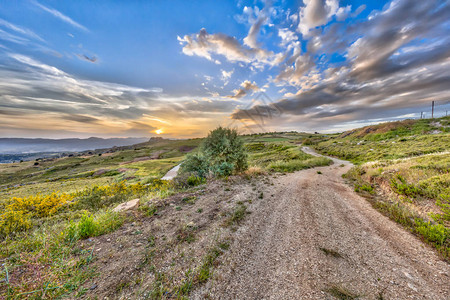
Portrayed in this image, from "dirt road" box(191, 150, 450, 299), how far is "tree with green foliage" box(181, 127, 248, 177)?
20.5ft

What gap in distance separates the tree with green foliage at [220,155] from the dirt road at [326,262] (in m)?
6.25

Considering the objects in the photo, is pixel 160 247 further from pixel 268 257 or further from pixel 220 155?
pixel 220 155

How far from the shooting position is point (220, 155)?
40.8 feet

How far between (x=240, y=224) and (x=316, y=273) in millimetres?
2562

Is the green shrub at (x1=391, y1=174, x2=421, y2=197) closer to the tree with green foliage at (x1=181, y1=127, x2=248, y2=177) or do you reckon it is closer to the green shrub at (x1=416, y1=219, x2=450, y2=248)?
the green shrub at (x1=416, y1=219, x2=450, y2=248)

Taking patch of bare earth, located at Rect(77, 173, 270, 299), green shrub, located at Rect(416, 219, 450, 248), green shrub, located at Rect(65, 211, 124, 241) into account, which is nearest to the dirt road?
green shrub, located at Rect(416, 219, 450, 248)

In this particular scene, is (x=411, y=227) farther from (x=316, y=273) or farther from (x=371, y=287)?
(x=316, y=273)

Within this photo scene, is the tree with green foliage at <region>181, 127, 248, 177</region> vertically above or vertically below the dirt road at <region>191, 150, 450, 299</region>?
above

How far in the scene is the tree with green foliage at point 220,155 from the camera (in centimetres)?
1215

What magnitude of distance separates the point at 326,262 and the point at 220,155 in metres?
9.46

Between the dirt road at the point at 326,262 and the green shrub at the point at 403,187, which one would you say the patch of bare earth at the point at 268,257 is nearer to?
the dirt road at the point at 326,262

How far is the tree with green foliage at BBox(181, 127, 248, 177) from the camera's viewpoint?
12.1 metres

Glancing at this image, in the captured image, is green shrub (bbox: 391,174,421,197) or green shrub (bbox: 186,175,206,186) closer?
green shrub (bbox: 391,174,421,197)

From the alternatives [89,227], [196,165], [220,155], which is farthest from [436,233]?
[196,165]
